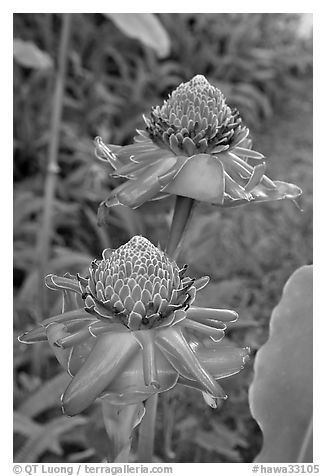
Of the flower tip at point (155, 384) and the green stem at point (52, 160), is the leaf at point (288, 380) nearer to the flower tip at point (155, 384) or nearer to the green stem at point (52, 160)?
the flower tip at point (155, 384)

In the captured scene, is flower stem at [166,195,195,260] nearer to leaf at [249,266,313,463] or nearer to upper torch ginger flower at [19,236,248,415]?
upper torch ginger flower at [19,236,248,415]

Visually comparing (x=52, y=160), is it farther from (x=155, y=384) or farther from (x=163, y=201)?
(x=155, y=384)

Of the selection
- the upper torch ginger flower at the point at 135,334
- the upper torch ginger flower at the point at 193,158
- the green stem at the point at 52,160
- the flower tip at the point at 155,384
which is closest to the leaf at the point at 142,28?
the green stem at the point at 52,160

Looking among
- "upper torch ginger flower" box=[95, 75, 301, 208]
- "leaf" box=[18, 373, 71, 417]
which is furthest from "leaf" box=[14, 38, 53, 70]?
"upper torch ginger flower" box=[95, 75, 301, 208]
